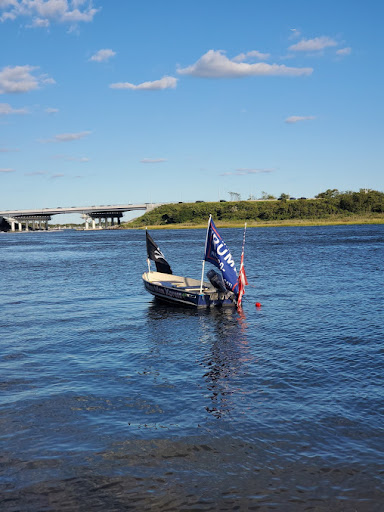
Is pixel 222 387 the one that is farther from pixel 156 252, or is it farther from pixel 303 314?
pixel 156 252

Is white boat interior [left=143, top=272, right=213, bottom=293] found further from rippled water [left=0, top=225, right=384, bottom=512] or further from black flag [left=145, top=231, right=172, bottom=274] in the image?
rippled water [left=0, top=225, right=384, bottom=512]

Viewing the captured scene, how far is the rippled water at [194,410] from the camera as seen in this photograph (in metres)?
11.8

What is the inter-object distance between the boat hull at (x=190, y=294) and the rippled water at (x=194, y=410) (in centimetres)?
110

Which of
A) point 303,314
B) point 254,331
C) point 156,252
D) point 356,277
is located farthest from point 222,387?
point 356,277

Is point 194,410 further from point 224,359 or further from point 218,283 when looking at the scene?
point 218,283

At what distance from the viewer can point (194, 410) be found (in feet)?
54.9

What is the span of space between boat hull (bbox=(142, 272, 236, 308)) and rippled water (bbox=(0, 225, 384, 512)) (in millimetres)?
1105

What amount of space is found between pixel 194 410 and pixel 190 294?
63.1 ft

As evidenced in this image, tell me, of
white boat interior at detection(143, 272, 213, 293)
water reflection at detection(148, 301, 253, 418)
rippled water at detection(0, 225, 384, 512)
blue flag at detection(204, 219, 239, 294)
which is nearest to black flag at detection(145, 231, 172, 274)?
white boat interior at detection(143, 272, 213, 293)

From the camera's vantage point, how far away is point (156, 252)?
42.9 m

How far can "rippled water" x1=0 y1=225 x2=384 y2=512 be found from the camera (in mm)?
11781

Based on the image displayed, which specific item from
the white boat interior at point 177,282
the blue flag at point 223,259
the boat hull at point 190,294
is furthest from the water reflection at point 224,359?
the white boat interior at point 177,282

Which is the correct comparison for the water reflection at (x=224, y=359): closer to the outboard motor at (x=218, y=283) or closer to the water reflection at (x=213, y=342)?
the water reflection at (x=213, y=342)

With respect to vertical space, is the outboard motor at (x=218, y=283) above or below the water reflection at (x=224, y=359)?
above
